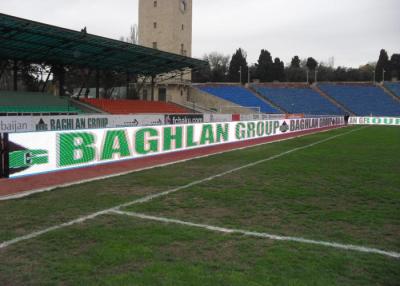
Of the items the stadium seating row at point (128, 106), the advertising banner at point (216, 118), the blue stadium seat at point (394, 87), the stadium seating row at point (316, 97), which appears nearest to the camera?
the stadium seating row at point (128, 106)

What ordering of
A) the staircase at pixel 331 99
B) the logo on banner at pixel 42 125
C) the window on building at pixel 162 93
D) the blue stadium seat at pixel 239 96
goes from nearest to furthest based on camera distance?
the logo on banner at pixel 42 125 < the window on building at pixel 162 93 < the blue stadium seat at pixel 239 96 < the staircase at pixel 331 99

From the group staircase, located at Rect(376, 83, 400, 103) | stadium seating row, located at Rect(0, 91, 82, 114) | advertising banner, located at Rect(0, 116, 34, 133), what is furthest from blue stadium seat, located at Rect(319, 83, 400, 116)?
advertising banner, located at Rect(0, 116, 34, 133)

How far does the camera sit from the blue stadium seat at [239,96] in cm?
6662

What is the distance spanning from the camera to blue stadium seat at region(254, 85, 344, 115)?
67.6 metres

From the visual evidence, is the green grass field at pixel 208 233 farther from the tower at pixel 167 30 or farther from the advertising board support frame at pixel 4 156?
the tower at pixel 167 30

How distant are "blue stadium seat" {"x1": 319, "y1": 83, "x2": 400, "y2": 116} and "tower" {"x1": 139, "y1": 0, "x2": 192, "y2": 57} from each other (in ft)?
95.1

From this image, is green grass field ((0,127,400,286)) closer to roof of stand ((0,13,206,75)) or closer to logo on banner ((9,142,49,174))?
logo on banner ((9,142,49,174))

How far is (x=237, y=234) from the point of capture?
6.40 metres

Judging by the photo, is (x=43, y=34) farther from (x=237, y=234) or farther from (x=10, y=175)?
(x=237, y=234)

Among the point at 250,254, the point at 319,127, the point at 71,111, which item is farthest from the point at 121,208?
the point at 319,127

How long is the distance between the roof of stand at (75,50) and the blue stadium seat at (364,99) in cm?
3458

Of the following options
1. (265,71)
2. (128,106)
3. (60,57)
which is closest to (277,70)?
(265,71)

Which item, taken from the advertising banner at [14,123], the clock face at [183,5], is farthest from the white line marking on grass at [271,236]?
the clock face at [183,5]

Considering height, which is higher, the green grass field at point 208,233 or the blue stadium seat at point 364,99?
the blue stadium seat at point 364,99
